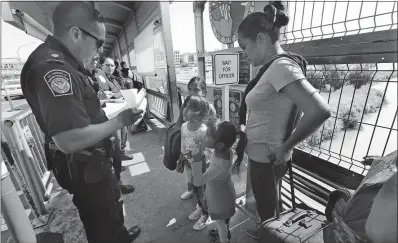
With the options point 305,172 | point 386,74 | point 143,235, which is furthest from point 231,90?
point 143,235

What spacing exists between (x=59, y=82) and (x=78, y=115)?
217mm

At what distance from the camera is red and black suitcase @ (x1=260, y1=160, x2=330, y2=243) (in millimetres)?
1104

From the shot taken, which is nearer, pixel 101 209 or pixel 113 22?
pixel 101 209

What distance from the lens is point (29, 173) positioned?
232 cm

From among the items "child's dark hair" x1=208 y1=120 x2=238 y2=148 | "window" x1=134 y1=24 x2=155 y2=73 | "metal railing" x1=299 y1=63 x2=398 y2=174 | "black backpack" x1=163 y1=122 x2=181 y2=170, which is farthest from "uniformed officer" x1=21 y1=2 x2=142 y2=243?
"window" x1=134 y1=24 x2=155 y2=73

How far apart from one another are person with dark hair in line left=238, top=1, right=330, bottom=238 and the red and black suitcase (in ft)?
0.44

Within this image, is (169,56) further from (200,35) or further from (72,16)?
(72,16)

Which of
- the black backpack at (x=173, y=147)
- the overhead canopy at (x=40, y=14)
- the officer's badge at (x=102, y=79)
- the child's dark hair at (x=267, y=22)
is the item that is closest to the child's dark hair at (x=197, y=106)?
the black backpack at (x=173, y=147)

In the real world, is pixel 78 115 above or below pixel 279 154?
above

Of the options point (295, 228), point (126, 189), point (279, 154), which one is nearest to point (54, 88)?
point (279, 154)

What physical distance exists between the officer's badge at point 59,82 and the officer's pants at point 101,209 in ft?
2.53

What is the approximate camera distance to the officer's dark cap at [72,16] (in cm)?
128

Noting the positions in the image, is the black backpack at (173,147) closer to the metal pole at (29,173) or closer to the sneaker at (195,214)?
the sneaker at (195,214)

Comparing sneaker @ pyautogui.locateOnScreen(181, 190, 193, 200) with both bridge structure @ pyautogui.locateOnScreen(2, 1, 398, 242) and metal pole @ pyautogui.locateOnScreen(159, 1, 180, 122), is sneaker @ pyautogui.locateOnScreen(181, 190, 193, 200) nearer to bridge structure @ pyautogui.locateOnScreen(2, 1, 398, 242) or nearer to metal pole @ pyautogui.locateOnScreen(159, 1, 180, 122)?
bridge structure @ pyautogui.locateOnScreen(2, 1, 398, 242)
